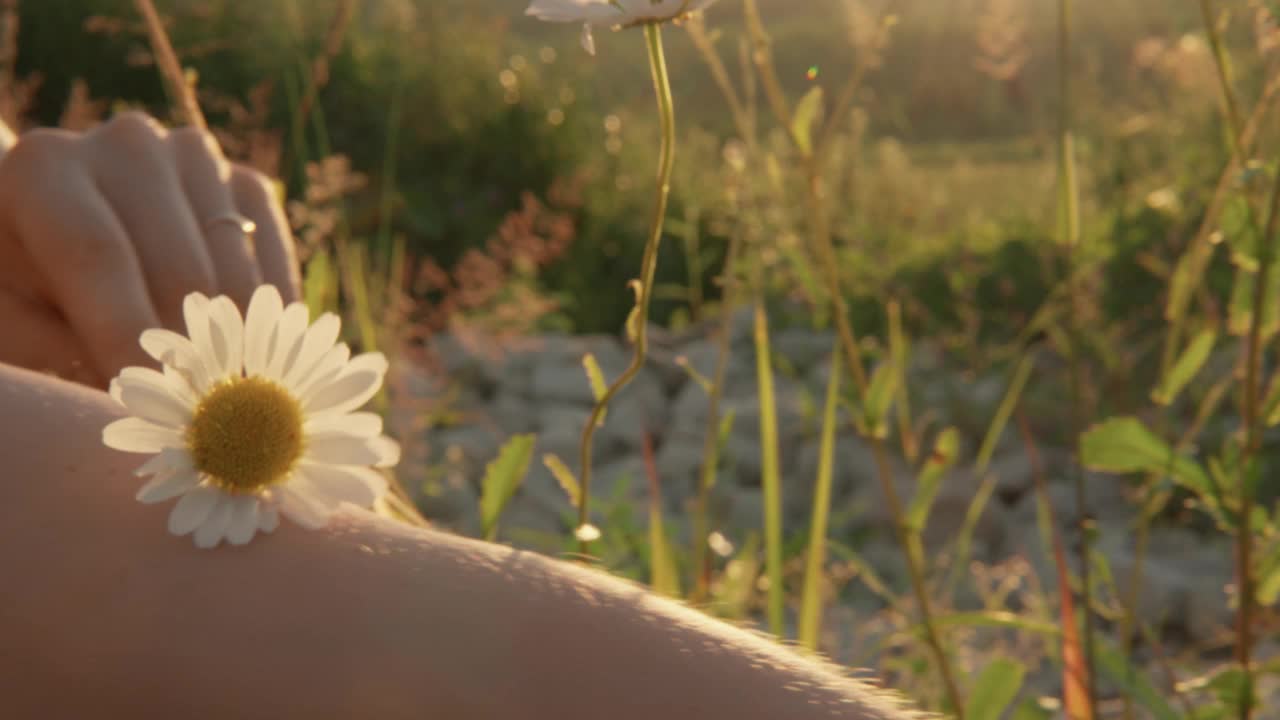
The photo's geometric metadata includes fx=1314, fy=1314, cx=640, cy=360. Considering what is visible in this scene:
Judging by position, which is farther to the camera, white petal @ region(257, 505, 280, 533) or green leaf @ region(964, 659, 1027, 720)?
green leaf @ region(964, 659, 1027, 720)

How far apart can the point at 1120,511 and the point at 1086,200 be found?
127cm

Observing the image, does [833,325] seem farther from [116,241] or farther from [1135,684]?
[116,241]

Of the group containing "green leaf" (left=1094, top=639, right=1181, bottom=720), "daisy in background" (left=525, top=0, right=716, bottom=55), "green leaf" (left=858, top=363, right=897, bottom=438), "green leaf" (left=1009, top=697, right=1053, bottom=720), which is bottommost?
"green leaf" (left=1009, top=697, right=1053, bottom=720)

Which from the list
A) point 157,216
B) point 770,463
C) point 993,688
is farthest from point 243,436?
point 770,463

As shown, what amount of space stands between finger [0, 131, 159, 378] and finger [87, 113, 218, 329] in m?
0.02

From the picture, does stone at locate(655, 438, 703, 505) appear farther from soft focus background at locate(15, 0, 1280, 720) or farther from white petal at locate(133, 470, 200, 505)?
white petal at locate(133, 470, 200, 505)

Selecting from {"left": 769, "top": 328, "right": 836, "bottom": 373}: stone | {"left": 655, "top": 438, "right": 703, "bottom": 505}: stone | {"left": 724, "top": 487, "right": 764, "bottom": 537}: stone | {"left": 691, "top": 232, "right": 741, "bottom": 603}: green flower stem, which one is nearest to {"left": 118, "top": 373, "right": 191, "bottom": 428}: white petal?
{"left": 691, "top": 232, "right": 741, "bottom": 603}: green flower stem

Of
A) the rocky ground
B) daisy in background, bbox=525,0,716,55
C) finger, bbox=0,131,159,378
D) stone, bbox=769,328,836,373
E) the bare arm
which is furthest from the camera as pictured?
stone, bbox=769,328,836,373

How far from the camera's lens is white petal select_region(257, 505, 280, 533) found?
1.86 feet

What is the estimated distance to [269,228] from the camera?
96cm

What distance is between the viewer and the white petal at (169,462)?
21.9 inches

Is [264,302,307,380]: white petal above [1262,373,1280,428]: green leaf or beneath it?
above

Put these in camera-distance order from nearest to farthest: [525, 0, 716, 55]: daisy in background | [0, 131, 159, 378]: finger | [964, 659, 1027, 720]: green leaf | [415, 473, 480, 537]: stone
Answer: [525, 0, 716, 55]: daisy in background < [0, 131, 159, 378]: finger < [964, 659, 1027, 720]: green leaf < [415, 473, 480, 537]: stone

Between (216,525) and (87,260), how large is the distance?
14.7 inches
